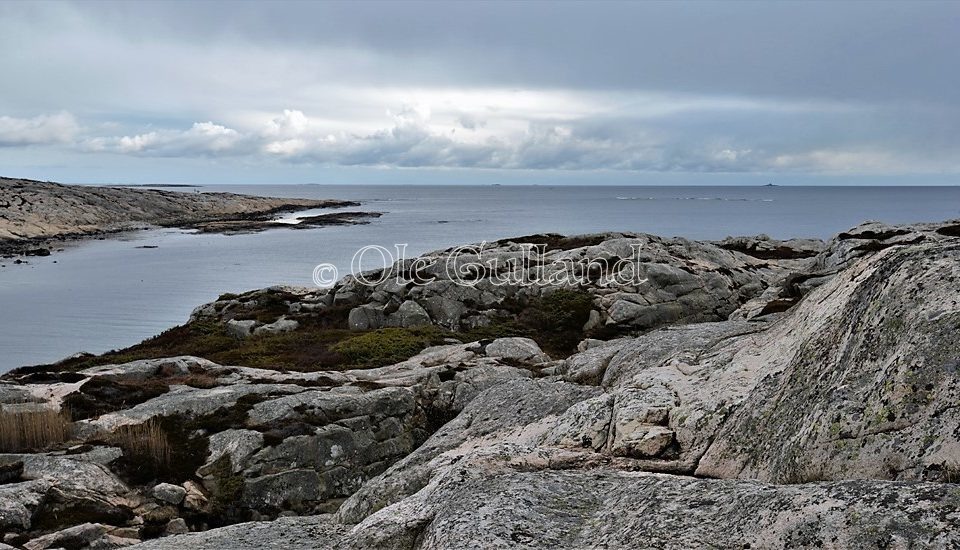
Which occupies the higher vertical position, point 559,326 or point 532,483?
point 532,483

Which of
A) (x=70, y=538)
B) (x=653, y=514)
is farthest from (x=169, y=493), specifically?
(x=653, y=514)

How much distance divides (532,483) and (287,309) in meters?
40.8

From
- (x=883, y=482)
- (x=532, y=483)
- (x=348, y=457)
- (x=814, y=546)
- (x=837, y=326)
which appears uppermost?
(x=837, y=326)

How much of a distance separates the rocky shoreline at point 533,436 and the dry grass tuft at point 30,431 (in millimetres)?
58

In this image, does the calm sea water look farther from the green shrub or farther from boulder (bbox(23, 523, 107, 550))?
boulder (bbox(23, 523, 107, 550))

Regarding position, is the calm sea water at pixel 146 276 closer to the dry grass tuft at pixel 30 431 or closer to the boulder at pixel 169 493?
the dry grass tuft at pixel 30 431

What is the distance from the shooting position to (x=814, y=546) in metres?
6.15

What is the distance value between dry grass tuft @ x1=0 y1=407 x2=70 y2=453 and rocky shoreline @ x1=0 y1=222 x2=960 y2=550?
58mm

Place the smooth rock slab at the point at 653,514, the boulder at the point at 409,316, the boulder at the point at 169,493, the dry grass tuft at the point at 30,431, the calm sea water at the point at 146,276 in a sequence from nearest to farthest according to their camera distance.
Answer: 1. the smooth rock slab at the point at 653,514
2. the boulder at the point at 169,493
3. the dry grass tuft at the point at 30,431
4. the boulder at the point at 409,316
5. the calm sea water at the point at 146,276

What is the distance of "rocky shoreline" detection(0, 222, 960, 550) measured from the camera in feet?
23.5

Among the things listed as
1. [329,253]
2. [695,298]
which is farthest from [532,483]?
[329,253]

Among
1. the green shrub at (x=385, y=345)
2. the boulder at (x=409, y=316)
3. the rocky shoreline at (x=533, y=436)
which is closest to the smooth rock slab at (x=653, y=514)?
the rocky shoreline at (x=533, y=436)

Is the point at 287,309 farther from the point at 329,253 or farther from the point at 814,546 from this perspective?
the point at 329,253

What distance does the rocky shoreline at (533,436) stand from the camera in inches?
283
